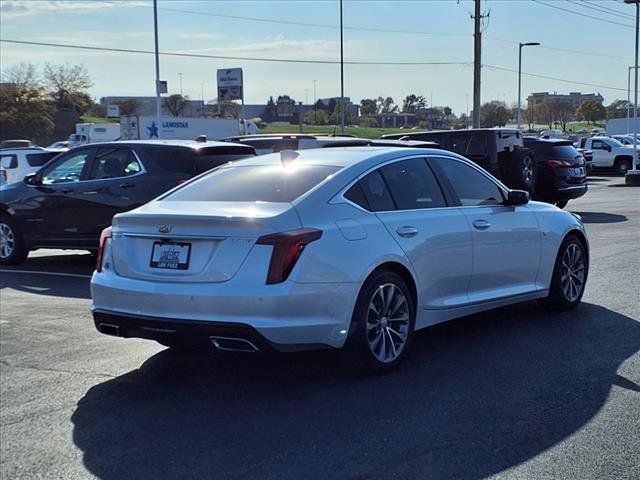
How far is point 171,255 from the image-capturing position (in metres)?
5.36

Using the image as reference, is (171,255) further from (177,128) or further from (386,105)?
(386,105)

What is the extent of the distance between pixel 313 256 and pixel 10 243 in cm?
794

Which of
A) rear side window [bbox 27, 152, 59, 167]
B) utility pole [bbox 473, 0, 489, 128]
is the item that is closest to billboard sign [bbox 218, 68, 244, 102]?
utility pole [bbox 473, 0, 489, 128]

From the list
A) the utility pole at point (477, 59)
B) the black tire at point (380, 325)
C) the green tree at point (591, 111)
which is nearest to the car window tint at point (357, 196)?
the black tire at point (380, 325)

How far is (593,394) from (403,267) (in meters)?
1.52

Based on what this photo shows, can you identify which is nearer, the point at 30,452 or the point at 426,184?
the point at 30,452

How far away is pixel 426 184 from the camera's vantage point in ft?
21.3

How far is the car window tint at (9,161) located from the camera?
72.5 feet

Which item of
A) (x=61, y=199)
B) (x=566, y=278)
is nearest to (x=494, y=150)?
Answer: (x=61, y=199)

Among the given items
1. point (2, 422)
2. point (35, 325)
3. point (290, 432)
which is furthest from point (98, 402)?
point (35, 325)

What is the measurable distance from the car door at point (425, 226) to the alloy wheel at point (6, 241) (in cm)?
732

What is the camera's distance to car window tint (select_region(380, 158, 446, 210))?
6.18 meters

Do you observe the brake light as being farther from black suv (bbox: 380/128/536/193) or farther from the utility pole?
the utility pole

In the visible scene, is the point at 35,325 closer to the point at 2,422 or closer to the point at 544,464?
the point at 2,422
